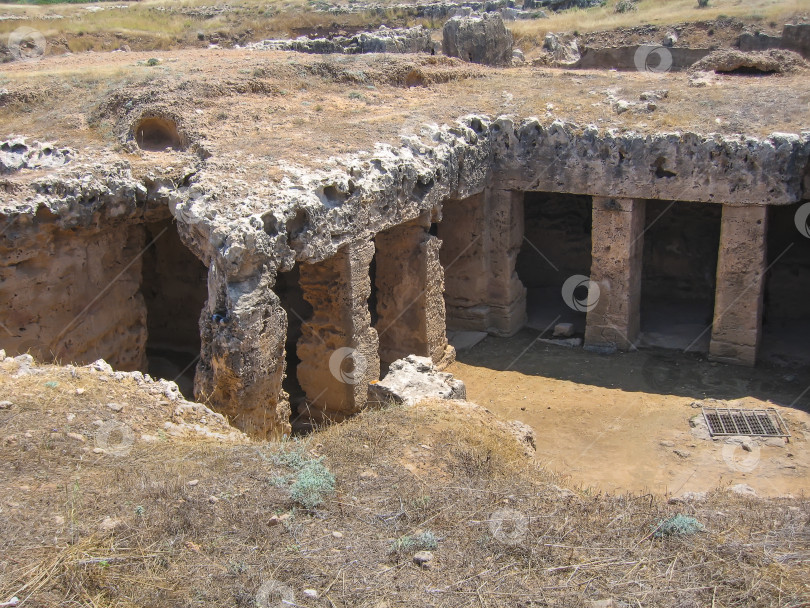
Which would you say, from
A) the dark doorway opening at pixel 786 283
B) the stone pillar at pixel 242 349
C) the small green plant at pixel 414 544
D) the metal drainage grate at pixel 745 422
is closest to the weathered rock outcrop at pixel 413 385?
the stone pillar at pixel 242 349

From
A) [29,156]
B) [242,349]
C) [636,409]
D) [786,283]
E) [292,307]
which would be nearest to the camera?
[242,349]

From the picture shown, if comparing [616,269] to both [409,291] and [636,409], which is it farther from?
[409,291]

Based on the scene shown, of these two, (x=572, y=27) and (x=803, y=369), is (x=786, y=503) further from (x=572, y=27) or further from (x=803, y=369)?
(x=572, y=27)

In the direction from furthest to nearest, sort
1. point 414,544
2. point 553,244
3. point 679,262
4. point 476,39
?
point 476,39 < point 553,244 < point 679,262 < point 414,544

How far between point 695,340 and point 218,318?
28.7 ft

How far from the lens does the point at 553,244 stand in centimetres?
1677

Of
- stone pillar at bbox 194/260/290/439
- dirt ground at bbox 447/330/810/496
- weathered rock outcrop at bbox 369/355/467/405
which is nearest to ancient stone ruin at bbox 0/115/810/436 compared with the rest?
stone pillar at bbox 194/260/290/439

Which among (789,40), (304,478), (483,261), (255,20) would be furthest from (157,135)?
(255,20)

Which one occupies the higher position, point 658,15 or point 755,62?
point 658,15

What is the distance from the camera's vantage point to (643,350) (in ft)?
45.6

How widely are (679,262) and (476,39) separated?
7158 mm

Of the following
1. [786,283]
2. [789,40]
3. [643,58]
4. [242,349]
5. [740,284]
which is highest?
[789,40]

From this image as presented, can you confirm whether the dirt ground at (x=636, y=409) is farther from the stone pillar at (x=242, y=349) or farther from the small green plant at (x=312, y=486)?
the stone pillar at (x=242, y=349)

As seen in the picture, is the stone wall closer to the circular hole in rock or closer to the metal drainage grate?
the circular hole in rock
